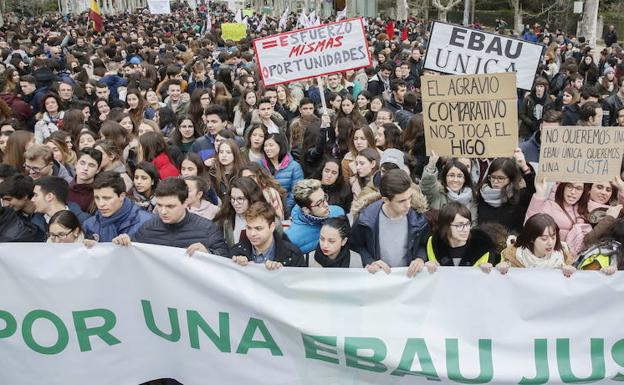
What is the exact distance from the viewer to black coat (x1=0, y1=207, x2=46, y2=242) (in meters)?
4.14

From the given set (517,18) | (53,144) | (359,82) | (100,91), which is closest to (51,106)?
(100,91)

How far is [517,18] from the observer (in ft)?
118

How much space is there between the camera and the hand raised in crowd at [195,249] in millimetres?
3668

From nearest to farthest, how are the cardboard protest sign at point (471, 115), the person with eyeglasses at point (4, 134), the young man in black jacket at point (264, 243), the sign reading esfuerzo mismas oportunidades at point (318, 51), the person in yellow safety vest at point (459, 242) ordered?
the young man in black jacket at point (264, 243) < the person in yellow safety vest at point (459, 242) < the cardboard protest sign at point (471, 115) < the person with eyeglasses at point (4, 134) < the sign reading esfuerzo mismas oportunidades at point (318, 51)

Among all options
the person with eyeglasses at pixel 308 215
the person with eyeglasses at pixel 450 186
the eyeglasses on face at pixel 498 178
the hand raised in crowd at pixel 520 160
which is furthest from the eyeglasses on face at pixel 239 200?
the hand raised in crowd at pixel 520 160

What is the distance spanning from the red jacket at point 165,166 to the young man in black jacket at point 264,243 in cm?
200

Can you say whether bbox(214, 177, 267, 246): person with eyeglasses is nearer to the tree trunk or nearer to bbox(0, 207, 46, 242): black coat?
bbox(0, 207, 46, 242): black coat

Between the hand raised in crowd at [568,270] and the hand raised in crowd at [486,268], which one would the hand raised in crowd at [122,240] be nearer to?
the hand raised in crowd at [486,268]

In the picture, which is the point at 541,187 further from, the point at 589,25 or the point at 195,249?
the point at 589,25

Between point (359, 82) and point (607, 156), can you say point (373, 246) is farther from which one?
point (359, 82)

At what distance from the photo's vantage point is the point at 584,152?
15.5 feet

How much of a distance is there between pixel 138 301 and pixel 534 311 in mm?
2103

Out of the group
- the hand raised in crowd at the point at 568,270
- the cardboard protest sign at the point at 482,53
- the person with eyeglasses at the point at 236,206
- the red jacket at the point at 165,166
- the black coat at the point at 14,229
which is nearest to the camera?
the hand raised in crowd at the point at 568,270

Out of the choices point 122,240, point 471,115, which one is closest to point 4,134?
point 122,240
